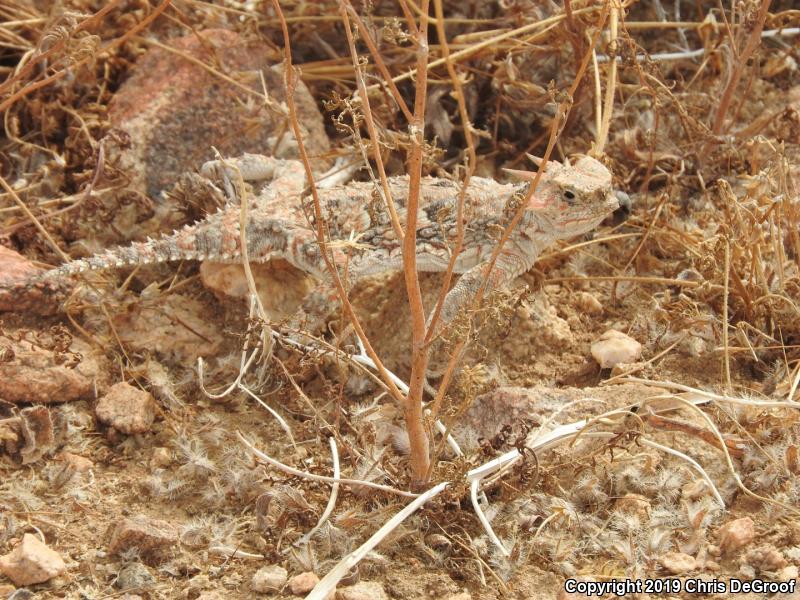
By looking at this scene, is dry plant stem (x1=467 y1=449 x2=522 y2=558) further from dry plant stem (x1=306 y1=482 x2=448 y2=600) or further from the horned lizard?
the horned lizard

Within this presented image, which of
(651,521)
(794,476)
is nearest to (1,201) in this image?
(651,521)

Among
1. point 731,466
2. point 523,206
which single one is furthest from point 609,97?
point 731,466

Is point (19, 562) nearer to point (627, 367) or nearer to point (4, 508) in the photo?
point (4, 508)

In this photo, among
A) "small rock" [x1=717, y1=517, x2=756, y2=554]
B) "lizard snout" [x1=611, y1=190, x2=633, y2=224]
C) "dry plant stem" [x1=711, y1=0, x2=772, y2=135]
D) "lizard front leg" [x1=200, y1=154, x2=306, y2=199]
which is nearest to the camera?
"small rock" [x1=717, y1=517, x2=756, y2=554]

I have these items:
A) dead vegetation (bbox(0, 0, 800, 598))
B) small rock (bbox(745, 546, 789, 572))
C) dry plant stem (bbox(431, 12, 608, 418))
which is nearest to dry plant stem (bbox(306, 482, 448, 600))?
dead vegetation (bbox(0, 0, 800, 598))

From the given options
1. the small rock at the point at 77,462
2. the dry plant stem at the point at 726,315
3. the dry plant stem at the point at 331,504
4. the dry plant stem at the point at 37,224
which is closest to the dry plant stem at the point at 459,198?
the dry plant stem at the point at 331,504

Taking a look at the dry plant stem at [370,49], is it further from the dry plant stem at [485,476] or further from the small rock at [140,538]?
the small rock at [140,538]

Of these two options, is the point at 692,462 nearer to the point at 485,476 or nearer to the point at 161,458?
the point at 485,476
